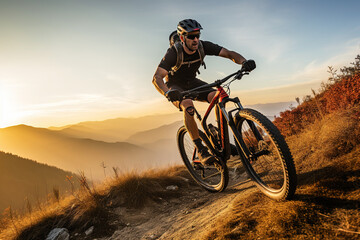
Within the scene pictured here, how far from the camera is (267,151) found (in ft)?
9.12

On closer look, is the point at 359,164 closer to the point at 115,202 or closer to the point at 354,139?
the point at 354,139

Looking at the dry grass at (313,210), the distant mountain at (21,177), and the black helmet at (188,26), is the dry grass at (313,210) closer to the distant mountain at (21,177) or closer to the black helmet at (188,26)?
the black helmet at (188,26)

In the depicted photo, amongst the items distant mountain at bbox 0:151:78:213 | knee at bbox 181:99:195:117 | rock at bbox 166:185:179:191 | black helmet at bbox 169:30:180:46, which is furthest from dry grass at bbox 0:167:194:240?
distant mountain at bbox 0:151:78:213

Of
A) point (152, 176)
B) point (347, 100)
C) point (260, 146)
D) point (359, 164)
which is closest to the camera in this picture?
point (359, 164)

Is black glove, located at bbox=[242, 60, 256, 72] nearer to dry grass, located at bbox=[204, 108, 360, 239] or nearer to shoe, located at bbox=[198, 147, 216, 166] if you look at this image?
shoe, located at bbox=[198, 147, 216, 166]

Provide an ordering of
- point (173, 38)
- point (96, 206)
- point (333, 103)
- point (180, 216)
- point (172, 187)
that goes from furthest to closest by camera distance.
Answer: point (172, 187)
point (333, 103)
point (96, 206)
point (173, 38)
point (180, 216)

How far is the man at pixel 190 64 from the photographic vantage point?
372cm

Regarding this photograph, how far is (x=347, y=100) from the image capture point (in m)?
5.03

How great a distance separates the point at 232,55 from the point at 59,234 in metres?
5.24

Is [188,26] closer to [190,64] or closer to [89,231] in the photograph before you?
[190,64]

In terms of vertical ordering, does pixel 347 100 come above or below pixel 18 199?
above

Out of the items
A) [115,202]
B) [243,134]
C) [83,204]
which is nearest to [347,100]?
[243,134]

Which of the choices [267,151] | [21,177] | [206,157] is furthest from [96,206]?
[21,177]

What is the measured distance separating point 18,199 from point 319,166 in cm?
9548
